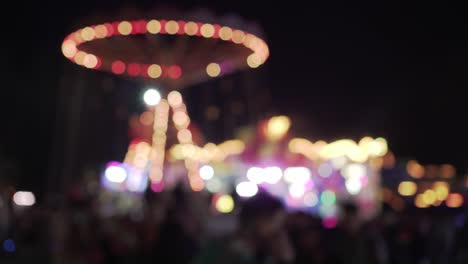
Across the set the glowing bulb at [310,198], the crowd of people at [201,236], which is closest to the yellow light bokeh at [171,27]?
the crowd of people at [201,236]

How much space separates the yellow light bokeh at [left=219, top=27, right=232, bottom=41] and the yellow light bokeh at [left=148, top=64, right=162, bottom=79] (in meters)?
3.87

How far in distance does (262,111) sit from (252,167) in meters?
14.7

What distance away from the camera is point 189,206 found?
314 inches

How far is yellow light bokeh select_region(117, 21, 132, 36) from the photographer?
58.3 feet

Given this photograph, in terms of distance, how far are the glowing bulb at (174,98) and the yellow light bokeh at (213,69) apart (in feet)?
7.74

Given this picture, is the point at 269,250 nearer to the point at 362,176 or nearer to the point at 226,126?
the point at 362,176

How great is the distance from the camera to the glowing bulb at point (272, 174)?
3937 centimetres

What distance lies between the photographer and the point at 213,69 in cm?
2166

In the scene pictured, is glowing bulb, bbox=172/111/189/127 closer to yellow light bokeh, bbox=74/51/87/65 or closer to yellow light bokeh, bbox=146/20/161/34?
yellow light bokeh, bbox=74/51/87/65

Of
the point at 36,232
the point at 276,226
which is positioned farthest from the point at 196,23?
the point at 276,226

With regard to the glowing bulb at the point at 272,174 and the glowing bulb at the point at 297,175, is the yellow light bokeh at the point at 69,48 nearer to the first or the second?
the glowing bulb at the point at 272,174

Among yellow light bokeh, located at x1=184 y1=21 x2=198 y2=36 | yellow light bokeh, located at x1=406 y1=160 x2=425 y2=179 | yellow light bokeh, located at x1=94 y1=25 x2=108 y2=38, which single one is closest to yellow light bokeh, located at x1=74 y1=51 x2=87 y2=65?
yellow light bokeh, located at x1=94 y1=25 x2=108 y2=38

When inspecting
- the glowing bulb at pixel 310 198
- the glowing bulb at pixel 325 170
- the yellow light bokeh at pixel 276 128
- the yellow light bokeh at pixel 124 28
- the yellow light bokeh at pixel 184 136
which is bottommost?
the yellow light bokeh at pixel 124 28

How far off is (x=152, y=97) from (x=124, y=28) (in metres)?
7.13
